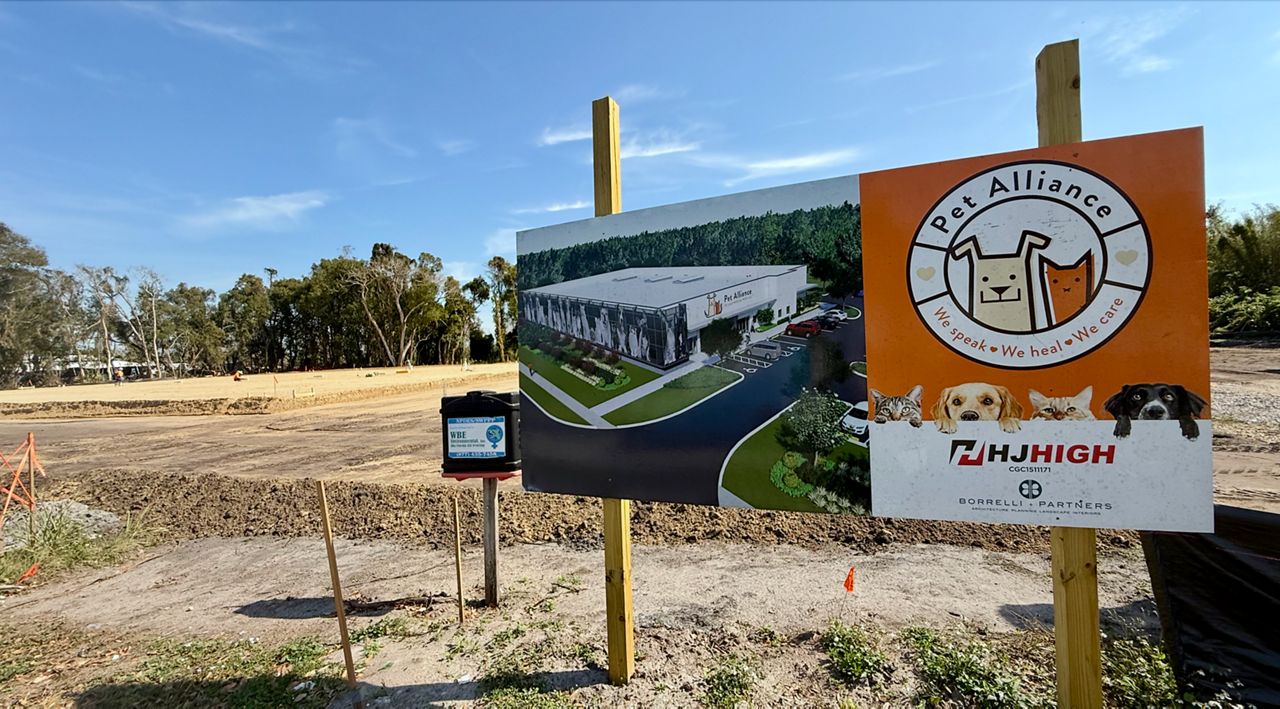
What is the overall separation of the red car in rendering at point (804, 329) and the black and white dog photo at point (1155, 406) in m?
1.08

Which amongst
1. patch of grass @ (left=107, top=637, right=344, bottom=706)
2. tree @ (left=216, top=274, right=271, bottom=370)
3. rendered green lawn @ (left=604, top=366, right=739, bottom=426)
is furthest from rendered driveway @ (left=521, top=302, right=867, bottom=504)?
tree @ (left=216, top=274, right=271, bottom=370)

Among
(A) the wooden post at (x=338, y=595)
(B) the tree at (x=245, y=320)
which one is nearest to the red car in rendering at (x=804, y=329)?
(A) the wooden post at (x=338, y=595)

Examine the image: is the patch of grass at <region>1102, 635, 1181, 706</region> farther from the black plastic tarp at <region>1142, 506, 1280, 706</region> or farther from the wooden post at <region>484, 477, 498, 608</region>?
the wooden post at <region>484, 477, 498, 608</region>

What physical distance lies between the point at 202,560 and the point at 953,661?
6967 mm

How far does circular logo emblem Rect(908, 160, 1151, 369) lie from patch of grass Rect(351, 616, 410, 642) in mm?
3917

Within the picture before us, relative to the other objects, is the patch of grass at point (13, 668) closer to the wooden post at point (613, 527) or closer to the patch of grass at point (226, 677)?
the patch of grass at point (226, 677)

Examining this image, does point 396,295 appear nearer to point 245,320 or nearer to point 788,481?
point 245,320

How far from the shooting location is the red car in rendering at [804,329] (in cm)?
247

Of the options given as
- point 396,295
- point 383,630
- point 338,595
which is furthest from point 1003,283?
point 396,295

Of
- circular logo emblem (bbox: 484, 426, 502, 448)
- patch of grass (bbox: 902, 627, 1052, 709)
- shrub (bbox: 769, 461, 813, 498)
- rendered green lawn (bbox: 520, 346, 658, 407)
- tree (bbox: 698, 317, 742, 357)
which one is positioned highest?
tree (bbox: 698, 317, 742, 357)

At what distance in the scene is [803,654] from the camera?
10.6 ft

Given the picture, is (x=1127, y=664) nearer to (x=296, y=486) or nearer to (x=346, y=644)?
(x=346, y=644)

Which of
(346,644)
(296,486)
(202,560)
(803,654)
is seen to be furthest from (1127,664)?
(296,486)

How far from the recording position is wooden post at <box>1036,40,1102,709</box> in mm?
2109
